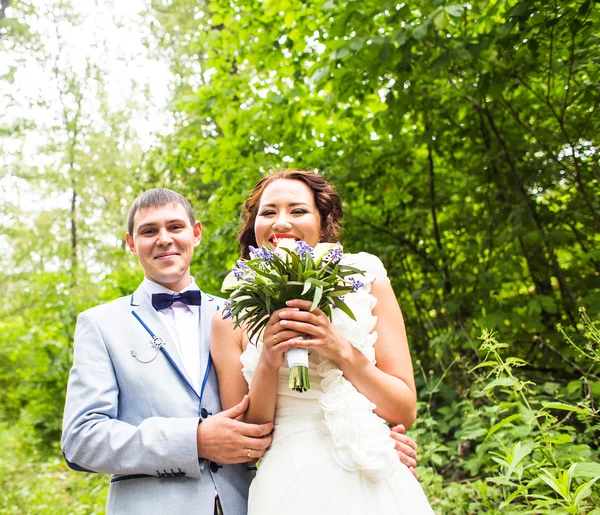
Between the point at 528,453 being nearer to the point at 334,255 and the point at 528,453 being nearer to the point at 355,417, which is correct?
the point at 355,417

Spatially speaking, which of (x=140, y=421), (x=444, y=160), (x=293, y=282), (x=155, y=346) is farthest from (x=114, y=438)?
(x=444, y=160)

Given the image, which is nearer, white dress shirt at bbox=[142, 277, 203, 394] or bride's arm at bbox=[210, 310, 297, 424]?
bride's arm at bbox=[210, 310, 297, 424]

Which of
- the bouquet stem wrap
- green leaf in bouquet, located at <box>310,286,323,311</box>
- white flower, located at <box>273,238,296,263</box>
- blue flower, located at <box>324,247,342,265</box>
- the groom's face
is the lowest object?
the bouquet stem wrap

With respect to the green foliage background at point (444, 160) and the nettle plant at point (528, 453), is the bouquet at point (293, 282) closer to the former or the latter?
the nettle plant at point (528, 453)

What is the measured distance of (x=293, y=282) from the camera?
162 cm

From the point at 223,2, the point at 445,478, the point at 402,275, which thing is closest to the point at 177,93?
the point at 223,2

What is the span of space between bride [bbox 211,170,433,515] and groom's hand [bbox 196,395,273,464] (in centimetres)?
3

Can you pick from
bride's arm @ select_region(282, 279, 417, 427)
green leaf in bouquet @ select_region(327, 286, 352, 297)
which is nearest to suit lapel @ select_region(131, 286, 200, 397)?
bride's arm @ select_region(282, 279, 417, 427)

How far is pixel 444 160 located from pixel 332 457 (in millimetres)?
4349

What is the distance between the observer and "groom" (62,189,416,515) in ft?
5.94

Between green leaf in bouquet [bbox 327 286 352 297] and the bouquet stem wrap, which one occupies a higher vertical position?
green leaf in bouquet [bbox 327 286 352 297]

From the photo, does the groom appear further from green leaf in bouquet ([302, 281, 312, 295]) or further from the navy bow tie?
green leaf in bouquet ([302, 281, 312, 295])

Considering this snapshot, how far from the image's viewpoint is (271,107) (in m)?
4.75

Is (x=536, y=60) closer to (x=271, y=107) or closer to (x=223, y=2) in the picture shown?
(x=271, y=107)
